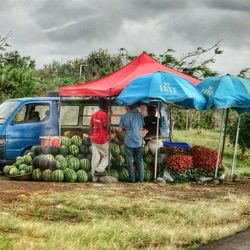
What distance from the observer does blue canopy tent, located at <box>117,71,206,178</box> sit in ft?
49.4

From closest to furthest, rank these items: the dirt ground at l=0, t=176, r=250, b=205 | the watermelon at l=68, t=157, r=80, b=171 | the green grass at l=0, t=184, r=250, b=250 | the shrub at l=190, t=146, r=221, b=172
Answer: the green grass at l=0, t=184, r=250, b=250
the dirt ground at l=0, t=176, r=250, b=205
the watermelon at l=68, t=157, r=80, b=171
the shrub at l=190, t=146, r=221, b=172

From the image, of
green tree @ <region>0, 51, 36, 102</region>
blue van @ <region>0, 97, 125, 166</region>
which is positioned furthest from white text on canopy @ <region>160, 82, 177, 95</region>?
green tree @ <region>0, 51, 36, 102</region>

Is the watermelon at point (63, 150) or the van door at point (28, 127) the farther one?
the van door at point (28, 127)

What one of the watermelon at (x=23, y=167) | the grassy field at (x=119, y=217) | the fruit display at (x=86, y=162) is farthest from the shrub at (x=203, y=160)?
the watermelon at (x=23, y=167)

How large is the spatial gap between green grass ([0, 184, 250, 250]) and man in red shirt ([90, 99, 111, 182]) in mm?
2202

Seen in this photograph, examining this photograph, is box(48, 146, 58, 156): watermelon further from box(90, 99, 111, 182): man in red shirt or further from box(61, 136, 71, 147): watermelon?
box(90, 99, 111, 182): man in red shirt

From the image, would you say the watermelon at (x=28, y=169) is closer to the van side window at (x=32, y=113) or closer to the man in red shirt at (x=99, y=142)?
the man in red shirt at (x=99, y=142)

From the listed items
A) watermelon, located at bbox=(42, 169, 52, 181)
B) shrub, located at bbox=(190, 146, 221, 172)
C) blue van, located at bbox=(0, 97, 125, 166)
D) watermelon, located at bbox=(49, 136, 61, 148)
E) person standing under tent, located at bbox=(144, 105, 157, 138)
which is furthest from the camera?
person standing under tent, located at bbox=(144, 105, 157, 138)

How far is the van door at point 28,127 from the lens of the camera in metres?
16.4

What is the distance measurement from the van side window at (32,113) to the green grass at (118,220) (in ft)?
14.0

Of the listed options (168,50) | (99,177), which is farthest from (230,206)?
(168,50)

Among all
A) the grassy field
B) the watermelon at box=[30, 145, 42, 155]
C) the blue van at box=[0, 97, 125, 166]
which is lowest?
the grassy field

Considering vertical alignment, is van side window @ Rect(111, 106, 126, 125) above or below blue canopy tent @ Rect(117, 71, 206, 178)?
below

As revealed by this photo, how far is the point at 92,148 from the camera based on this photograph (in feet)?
51.1
